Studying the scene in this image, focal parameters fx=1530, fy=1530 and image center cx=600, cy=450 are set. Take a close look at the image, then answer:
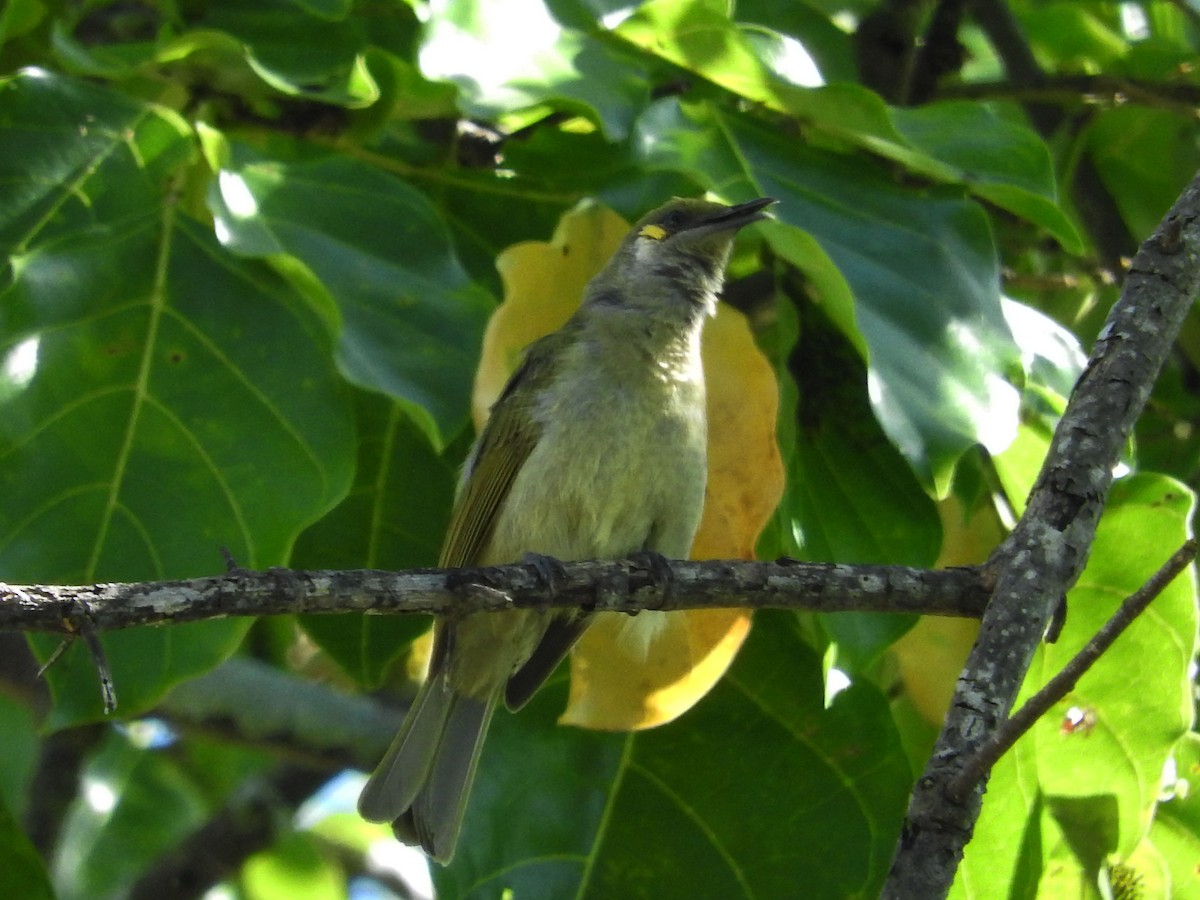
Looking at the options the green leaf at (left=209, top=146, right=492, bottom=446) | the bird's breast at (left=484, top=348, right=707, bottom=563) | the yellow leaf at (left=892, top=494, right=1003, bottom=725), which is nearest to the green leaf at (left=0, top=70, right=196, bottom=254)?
the green leaf at (left=209, top=146, right=492, bottom=446)

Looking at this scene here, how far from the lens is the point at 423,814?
142 inches

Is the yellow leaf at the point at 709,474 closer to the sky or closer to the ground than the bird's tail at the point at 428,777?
closer to the sky

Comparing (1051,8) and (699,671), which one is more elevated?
(1051,8)

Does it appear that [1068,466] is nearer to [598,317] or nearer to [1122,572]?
[1122,572]

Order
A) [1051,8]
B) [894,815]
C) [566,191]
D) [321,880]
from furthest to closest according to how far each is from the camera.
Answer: [321,880], [1051,8], [566,191], [894,815]

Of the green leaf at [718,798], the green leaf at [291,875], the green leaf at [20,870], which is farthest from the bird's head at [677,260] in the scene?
the green leaf at [291,875]

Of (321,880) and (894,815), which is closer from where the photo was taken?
(894,815)

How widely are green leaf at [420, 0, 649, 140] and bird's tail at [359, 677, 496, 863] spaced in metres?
1.52

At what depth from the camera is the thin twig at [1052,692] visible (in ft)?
6.75

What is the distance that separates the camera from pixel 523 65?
307cm

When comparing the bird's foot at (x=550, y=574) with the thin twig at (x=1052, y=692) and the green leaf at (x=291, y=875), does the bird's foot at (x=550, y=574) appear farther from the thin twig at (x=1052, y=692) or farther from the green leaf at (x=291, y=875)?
the green leaf at (x=291, y=875)

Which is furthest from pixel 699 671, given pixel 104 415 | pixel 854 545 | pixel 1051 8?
pixel 1051 8

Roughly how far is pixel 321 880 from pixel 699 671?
2.87 metres

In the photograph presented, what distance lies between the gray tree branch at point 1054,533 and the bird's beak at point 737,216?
74cm
